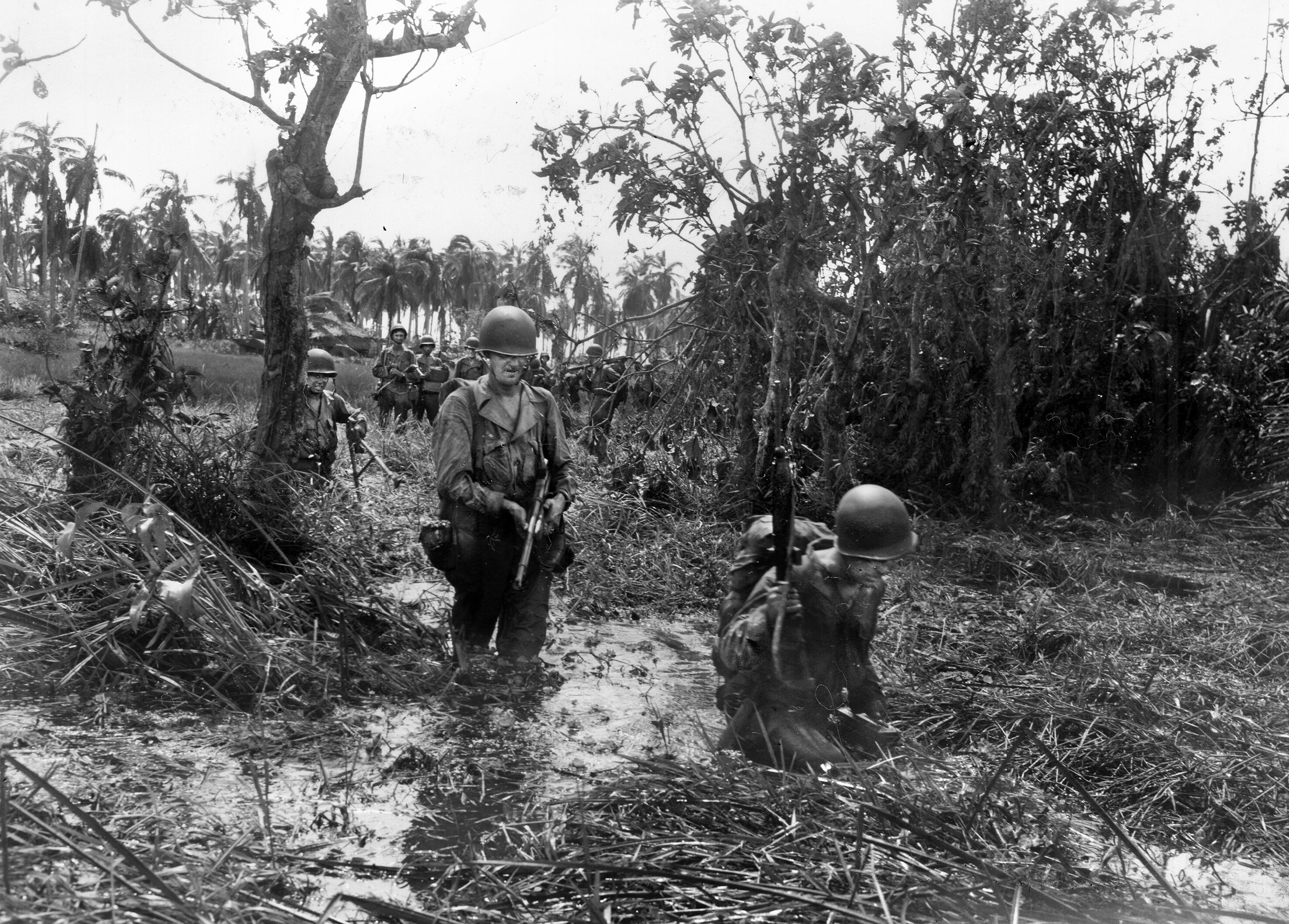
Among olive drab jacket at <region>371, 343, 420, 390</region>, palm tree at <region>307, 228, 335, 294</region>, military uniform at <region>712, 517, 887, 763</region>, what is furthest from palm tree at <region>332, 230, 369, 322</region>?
military uniform at <region>712, 517, 887, 763</region>

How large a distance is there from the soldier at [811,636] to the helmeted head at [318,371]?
18.3 feet

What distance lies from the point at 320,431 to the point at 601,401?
337 centimetres

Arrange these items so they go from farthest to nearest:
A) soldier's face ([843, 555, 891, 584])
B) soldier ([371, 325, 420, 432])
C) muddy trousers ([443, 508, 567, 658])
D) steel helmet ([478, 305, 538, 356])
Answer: soldier ([371, 325, 420, 432]) < muddy trousers ([443, 508, 567, 658]) < steel helmet ([478, 305, 538, 356]) < soldier's face ([843, 555, 891, 584])

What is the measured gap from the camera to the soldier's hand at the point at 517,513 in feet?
16.5

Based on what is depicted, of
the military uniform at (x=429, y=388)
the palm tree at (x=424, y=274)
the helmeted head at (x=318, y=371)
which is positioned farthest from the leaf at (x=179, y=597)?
the palm tree at (x=424, y=274)

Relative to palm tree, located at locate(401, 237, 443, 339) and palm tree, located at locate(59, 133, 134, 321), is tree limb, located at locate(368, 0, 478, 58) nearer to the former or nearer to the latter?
palm tree, located at locate(59, 133, 134, 321)

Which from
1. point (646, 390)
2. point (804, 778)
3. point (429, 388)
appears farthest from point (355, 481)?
point (804, 778)

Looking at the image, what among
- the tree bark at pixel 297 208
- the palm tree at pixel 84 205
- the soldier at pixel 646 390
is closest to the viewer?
the tree bark at pixel 297 208

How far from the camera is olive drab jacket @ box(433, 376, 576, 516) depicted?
5027 millimetres

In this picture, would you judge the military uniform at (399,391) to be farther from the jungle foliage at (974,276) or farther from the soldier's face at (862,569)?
the soldier's face at (862,569)

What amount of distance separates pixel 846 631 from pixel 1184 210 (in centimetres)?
911

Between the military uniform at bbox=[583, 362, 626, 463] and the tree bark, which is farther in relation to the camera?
the military uniform at bbox=[583, 362, 626, 463]

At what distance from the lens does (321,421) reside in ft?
27.8

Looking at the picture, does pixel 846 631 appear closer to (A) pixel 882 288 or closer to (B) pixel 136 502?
(B) pixel 136 502
